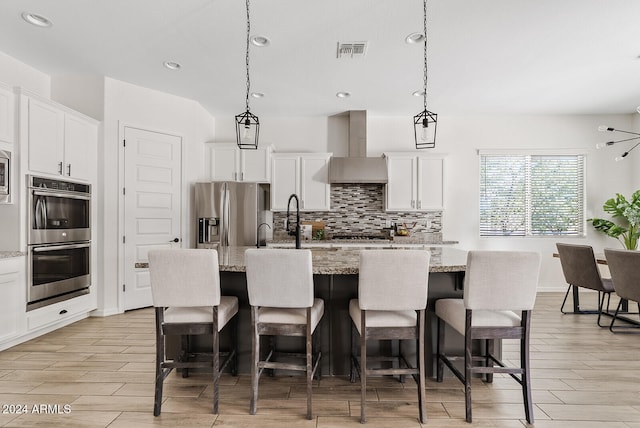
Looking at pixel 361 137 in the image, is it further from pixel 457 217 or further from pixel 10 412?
pixel 10 412

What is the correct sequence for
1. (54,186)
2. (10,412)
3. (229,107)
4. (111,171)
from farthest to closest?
(229,107) → (111,171) → (54,186) → (10,412)

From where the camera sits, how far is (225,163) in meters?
5.22

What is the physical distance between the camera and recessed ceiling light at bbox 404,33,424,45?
3121 millimetres

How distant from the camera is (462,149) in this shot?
561 centimetres

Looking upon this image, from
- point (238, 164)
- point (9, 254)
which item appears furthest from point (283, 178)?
point (9, 254)

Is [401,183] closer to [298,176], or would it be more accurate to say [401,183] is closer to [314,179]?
[314,179]

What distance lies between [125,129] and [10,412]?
3132mm

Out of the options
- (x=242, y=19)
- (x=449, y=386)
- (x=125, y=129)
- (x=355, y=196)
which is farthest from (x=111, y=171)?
(x=449, y=386)

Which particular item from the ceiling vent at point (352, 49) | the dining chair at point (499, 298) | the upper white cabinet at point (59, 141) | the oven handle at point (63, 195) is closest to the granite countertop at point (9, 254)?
the oven handle at point (63, 195)

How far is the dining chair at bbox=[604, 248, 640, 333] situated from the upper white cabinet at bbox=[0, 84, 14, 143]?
18.8ft

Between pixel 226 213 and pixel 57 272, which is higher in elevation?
pixel 226 213

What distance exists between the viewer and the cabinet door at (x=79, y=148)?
3.64 meters

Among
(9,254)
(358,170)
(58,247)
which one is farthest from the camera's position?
(358,170)

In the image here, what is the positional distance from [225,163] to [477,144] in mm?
3960
